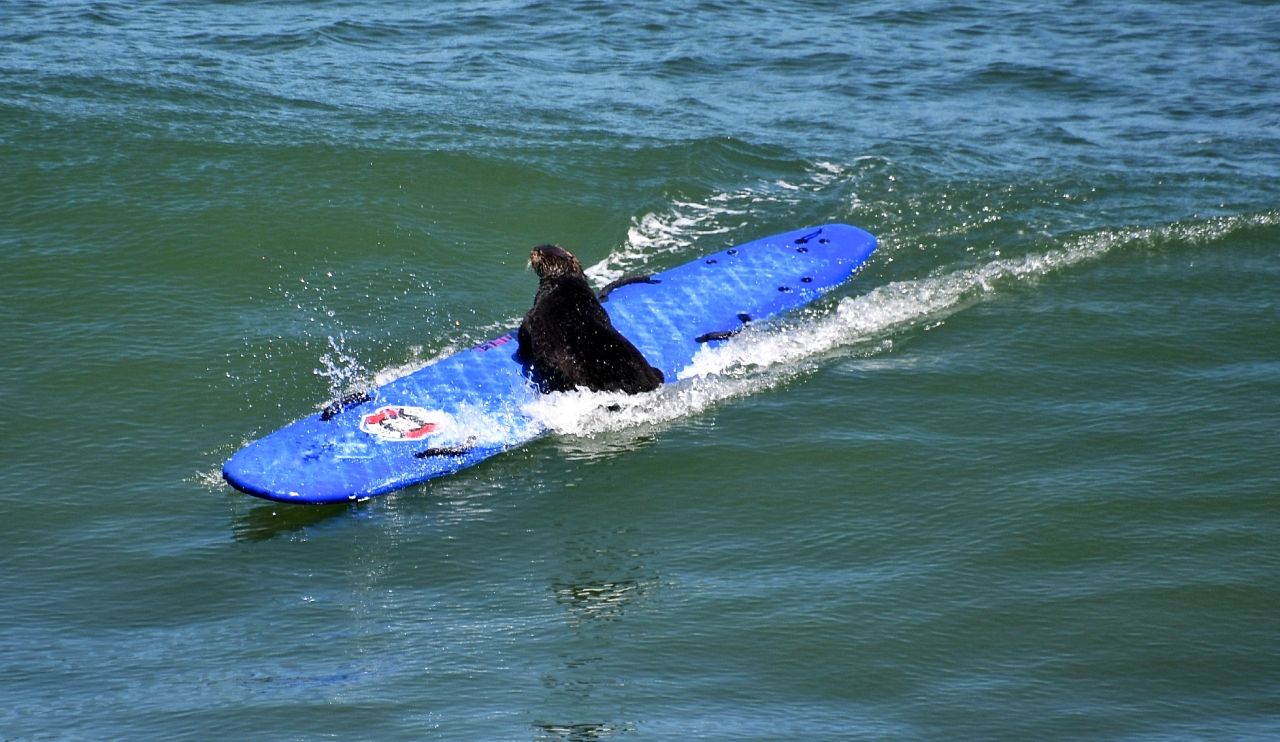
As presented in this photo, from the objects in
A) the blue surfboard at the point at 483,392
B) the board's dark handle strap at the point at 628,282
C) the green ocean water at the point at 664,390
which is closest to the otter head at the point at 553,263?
the blue surfboard at the point at 483,392

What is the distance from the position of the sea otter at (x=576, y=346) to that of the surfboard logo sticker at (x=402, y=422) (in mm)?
752

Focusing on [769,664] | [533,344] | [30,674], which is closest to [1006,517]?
[769,664]

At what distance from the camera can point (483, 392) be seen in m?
9.71

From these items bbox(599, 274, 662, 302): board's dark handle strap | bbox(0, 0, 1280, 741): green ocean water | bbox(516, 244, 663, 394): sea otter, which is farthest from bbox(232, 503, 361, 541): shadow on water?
bbox(599, 274, 662, 302): board's dark handle strap

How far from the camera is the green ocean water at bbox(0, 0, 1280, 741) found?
693 cm

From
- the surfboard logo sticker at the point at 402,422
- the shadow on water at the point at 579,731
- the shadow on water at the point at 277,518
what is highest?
the surfboard logo sticker at the point at 402,422

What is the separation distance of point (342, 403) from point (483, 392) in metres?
0.89

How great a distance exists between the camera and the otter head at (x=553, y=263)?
10016 mm

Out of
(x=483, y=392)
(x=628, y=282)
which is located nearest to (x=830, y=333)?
(x=628, y=282)

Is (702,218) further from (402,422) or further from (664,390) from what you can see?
(402,422)

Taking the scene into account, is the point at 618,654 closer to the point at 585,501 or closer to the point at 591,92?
the point at 585,501

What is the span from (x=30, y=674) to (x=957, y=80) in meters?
12.9

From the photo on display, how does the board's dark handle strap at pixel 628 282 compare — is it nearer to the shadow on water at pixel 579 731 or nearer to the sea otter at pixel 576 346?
the sea otter at pixel 576 346

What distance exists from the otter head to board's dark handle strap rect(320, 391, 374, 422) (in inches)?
55.6
